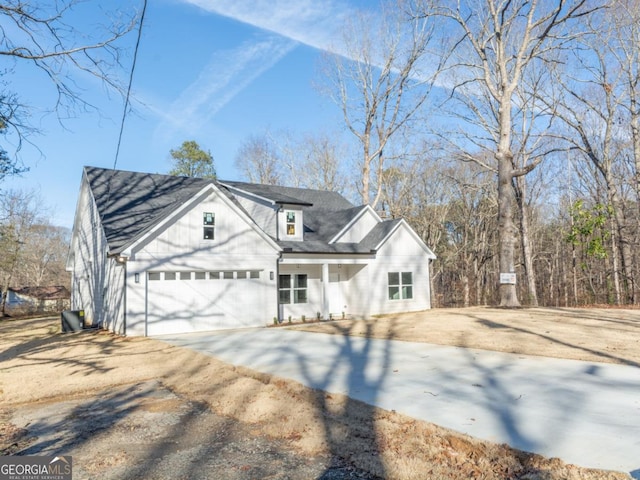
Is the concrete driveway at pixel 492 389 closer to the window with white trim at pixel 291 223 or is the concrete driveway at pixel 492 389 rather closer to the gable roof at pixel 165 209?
the gable roof at pixel 165 209

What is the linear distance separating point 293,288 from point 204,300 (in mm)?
4407

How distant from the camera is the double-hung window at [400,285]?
20.5 metres

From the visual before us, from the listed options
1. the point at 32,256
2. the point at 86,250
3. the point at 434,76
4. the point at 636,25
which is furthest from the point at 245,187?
the point at 32,256

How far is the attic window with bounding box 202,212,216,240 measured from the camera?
1573 centimetres

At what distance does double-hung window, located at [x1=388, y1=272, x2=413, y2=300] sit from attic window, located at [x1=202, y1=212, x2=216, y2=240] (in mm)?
8612

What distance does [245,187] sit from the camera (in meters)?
21.3

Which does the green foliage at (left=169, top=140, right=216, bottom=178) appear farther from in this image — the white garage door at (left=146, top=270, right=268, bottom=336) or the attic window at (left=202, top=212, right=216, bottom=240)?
the white garage door at (left=146, top=270, right=268, bottom=336)

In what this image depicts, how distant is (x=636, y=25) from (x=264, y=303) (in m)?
23.1

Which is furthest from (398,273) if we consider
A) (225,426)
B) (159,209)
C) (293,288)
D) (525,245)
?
(225,426)

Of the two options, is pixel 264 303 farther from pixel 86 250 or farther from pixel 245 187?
pixel 86 250

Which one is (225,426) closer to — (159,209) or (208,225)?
(208,225)

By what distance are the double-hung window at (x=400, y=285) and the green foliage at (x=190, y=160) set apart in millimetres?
22784

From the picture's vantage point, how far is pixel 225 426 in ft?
16.9

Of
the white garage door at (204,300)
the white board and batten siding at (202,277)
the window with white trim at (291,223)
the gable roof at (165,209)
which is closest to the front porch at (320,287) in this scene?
the gable roof at (165,209)
